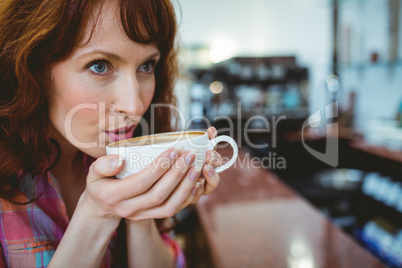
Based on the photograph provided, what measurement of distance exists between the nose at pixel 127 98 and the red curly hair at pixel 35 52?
12 centimetres

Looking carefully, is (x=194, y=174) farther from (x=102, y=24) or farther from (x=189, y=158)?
(x=102, y=24)

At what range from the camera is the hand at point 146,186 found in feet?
1.86

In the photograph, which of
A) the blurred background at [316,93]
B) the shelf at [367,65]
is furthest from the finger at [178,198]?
the shelf at [367,65]

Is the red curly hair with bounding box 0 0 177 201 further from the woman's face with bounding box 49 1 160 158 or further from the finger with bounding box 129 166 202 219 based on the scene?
the finger with bounding box 129 166 202 219

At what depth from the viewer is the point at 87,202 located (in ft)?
2.10

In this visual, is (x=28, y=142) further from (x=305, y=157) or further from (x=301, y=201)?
(x=305, y=157)

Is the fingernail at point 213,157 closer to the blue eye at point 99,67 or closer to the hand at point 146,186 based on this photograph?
the hand at point 146,186

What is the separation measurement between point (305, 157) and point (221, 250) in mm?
2272

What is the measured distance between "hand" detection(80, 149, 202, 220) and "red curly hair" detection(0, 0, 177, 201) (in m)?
0.31

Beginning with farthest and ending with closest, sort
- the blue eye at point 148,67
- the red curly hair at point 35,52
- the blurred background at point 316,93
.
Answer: the blurred background at point 316,93
the blue eye at point 148,67
the red curly hair at point 35,52

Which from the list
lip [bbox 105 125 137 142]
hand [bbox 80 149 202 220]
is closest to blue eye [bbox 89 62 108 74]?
lip [bbox 105 125 137 142]

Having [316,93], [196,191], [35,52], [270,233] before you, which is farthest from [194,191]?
[316,93]

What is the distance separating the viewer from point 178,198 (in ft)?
2.02

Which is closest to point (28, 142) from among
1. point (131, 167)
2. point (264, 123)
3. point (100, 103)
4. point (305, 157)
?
point (100, 103)
